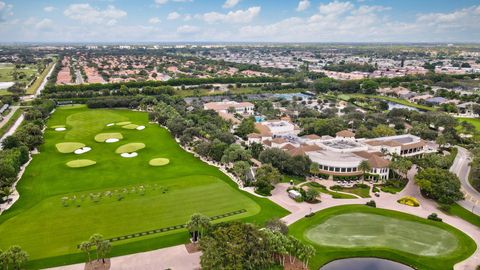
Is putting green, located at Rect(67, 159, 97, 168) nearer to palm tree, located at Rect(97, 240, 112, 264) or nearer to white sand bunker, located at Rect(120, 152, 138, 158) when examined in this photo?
white sand bunker, located at Rect(120, 152, 138, 158)

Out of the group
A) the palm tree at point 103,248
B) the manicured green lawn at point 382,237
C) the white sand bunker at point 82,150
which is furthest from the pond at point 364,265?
the white sand bunker at point 82,150

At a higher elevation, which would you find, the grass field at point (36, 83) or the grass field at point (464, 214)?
the grass field at point (36, 83)

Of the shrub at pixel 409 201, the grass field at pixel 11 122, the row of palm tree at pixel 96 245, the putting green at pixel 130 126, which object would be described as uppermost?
the row of palm tree at pixel 96 245

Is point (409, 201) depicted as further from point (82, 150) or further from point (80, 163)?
point (82, 150)

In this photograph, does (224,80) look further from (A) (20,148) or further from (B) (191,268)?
(B) (191,268)

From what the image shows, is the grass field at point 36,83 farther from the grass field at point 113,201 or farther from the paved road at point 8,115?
the grass field at point 113,201

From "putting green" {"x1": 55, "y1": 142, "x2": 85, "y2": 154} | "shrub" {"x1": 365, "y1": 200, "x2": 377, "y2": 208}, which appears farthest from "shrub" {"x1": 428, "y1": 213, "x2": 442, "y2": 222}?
"putting green" {"x1": 55, "y1": 142, "x2": 85, "y2": 154}
